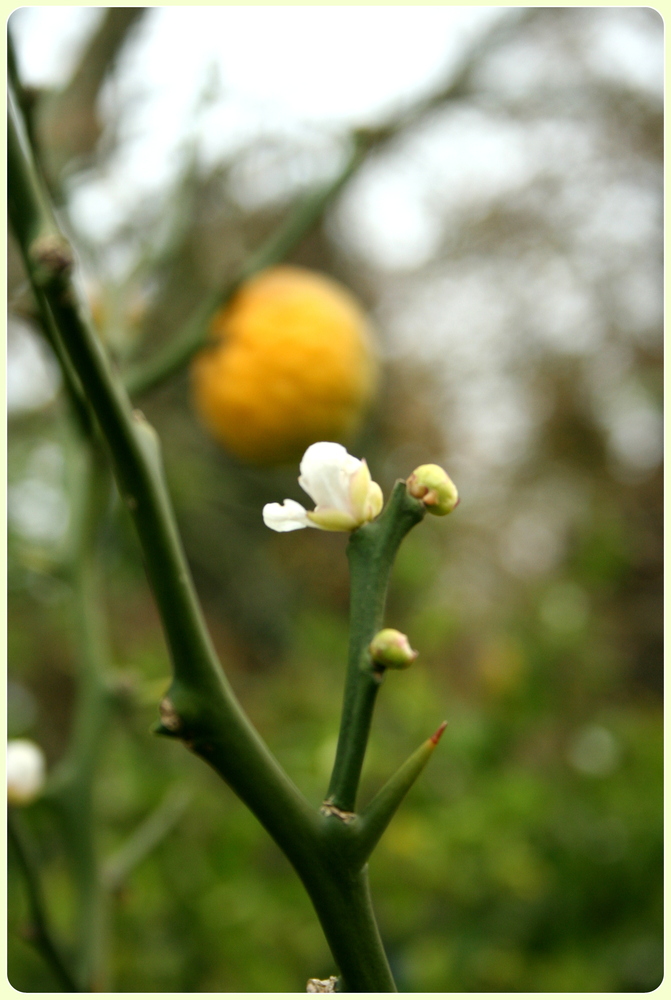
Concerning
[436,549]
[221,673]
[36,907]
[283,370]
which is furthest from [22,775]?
[436,549]

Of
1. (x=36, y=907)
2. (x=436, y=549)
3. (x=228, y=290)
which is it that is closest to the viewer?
(x=36, y=907)

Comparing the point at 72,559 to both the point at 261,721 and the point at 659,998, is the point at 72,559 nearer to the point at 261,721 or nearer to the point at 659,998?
the point at 659,998

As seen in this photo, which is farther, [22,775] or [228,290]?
[228,290]

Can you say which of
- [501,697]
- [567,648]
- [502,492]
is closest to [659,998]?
[501,697]

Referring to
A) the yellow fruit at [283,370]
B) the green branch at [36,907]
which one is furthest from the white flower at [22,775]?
the yellow fruit at [283,370]

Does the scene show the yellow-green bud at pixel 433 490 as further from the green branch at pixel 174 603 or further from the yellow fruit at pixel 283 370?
the yellow fruit at pixel 283 370

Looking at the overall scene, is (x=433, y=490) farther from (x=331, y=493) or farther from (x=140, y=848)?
(x=140, y=848)

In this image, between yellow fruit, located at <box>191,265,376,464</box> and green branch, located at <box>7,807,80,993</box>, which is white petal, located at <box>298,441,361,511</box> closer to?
green branch, located at <box>7,807,80,993</box>
